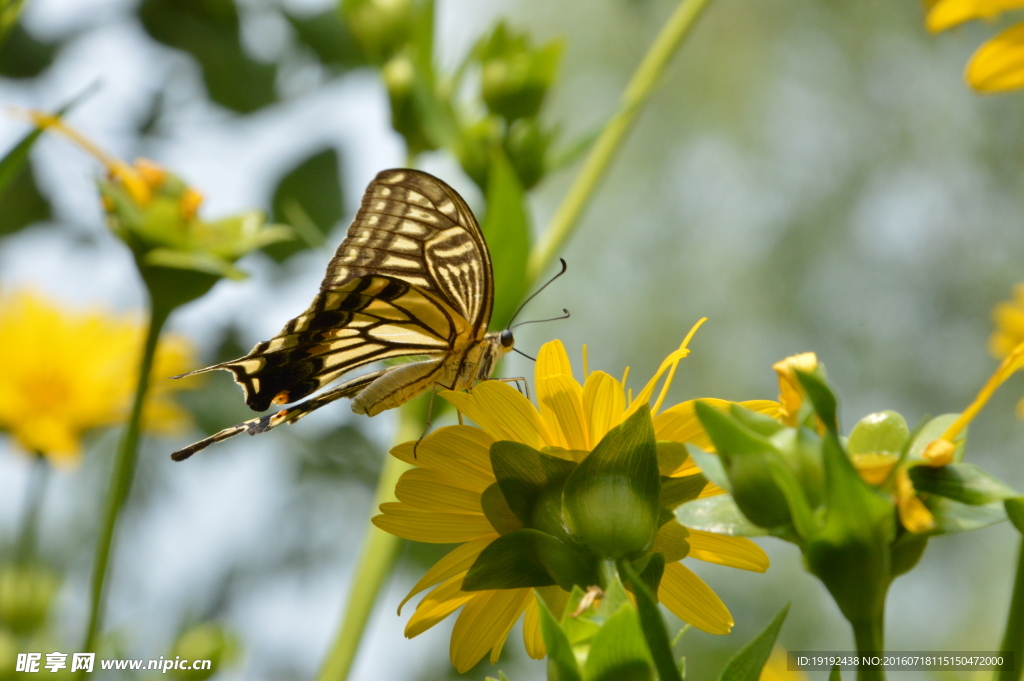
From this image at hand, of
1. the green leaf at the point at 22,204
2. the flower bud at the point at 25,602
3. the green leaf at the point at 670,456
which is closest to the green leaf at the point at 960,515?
the green leaf at the point at 670,456

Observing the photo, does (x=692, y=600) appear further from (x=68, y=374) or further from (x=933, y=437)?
(x=68, y=374)

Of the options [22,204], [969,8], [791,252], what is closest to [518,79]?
[969,8]

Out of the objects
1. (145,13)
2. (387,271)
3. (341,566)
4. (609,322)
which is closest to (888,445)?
(387,271)

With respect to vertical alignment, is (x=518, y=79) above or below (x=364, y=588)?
above

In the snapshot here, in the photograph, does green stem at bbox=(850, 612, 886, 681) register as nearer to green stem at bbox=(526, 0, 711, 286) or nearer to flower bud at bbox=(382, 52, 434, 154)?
green stem at bbox=(526, 0, 711, 286)

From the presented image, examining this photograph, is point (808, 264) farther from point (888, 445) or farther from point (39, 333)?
point (888, 445)

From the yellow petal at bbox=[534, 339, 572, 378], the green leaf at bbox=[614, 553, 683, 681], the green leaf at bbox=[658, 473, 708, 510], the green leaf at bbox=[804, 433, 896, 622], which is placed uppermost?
the green leaf at bbox=[804, 433, 896, 622]

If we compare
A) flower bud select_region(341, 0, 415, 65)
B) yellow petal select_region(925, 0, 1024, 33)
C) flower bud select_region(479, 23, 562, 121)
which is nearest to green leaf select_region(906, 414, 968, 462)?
yellow petal select_region(925, 0, 1024, 33)
